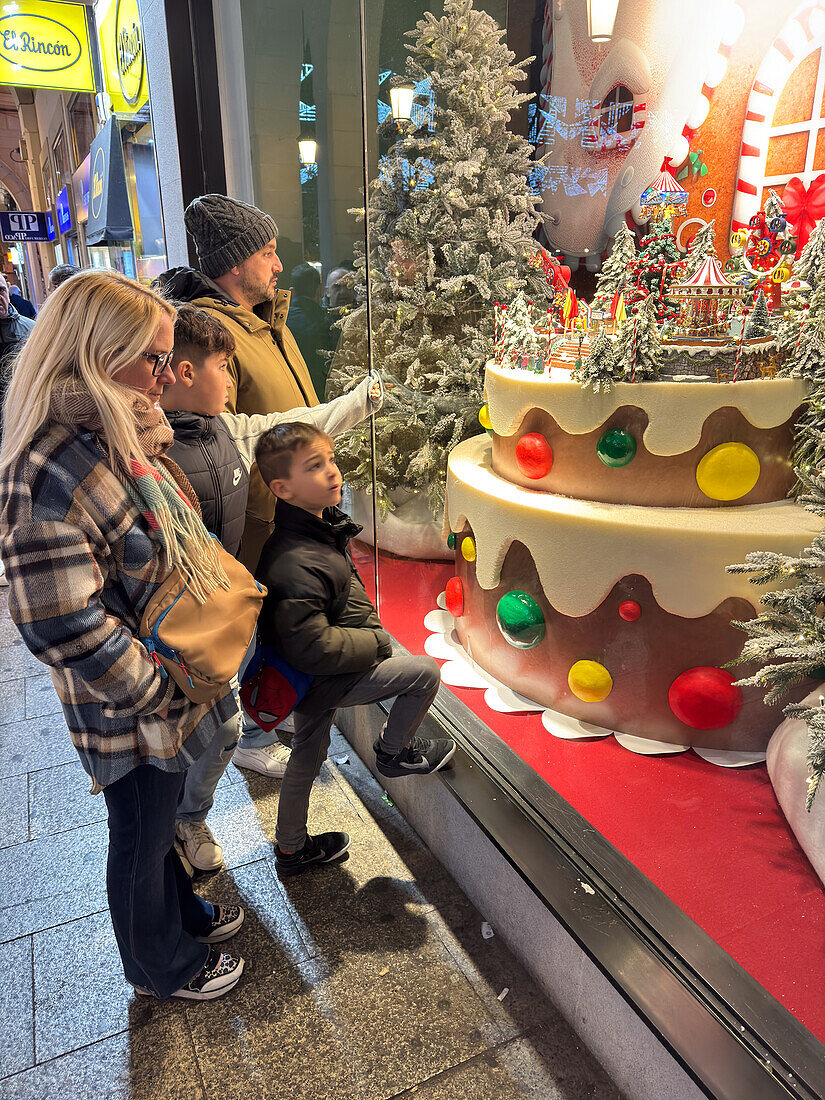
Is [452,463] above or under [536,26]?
under

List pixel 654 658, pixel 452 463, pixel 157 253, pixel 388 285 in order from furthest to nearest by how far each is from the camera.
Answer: pixel 157 253
pixel 388 285
pixel 452 463
pixel 654 658

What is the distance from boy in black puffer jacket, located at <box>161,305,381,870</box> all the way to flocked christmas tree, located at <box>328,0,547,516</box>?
3.34 ft

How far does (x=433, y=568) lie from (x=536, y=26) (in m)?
2.38

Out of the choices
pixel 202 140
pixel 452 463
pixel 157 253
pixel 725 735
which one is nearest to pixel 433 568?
pixel 452 463

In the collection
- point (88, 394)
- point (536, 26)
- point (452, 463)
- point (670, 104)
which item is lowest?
point (452, 463)

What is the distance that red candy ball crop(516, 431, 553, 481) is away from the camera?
263 cm

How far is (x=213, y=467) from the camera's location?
81.2 inches

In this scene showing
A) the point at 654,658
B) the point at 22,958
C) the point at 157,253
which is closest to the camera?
the point at 22,958

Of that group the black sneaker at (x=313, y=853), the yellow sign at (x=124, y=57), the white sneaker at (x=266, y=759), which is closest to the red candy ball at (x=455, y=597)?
the white sneaker at (x=266, y=759)

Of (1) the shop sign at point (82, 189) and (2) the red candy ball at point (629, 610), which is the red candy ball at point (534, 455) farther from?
(1) the shop sign at point (82, 189)

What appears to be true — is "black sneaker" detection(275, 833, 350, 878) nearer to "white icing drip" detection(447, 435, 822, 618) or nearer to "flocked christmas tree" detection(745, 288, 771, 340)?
"white icing drip" detection(447, 435, 822, 618)

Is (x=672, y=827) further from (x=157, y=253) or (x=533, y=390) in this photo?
(x=157, y=253)

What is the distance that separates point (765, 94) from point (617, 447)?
1.30 m

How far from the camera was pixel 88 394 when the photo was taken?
139 cm
